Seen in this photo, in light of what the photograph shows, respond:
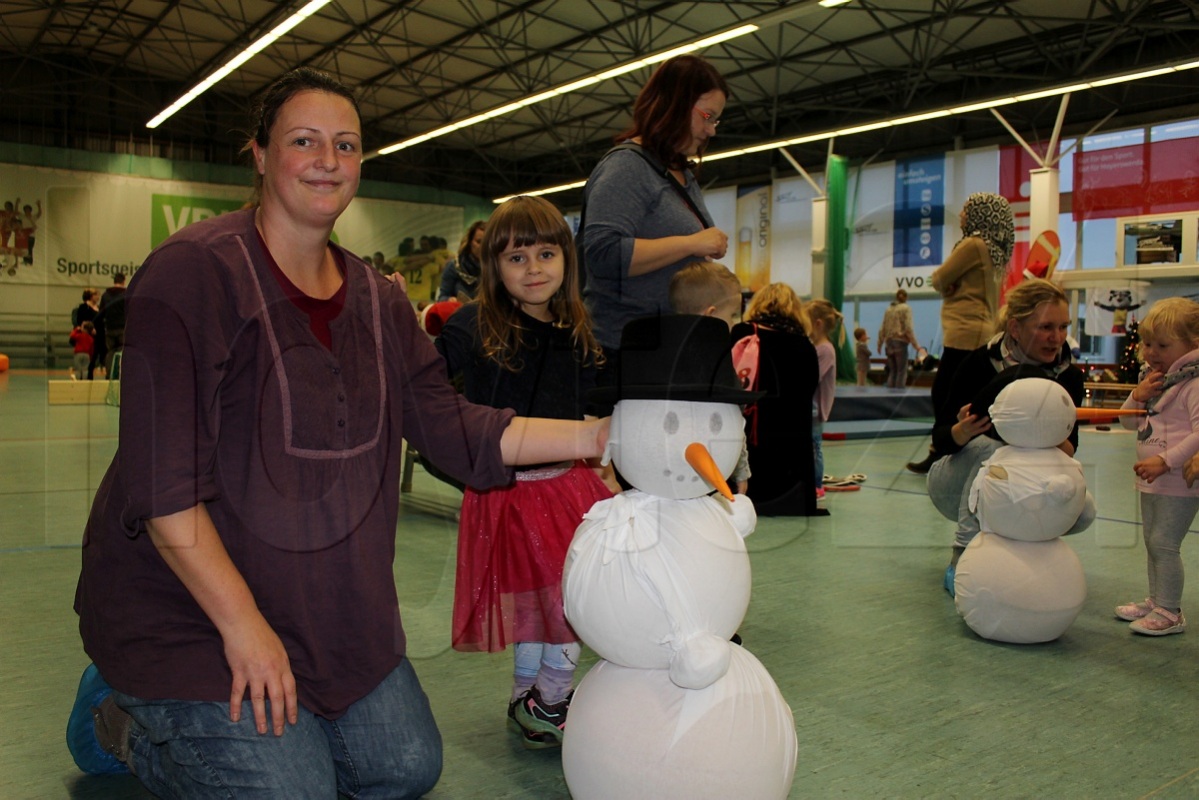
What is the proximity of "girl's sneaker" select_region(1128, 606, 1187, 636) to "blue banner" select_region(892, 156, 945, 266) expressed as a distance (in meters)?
10.3

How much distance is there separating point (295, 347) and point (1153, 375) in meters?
2.46

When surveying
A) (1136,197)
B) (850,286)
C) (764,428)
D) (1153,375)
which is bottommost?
Answer: (764,428)

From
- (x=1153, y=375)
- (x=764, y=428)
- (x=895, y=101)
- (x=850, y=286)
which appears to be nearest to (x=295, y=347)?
(x=1153, y=375)

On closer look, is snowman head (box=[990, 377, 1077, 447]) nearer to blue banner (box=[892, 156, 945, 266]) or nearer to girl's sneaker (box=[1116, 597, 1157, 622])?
girl's sneaker (box=[1116, 597, 1157, 622])

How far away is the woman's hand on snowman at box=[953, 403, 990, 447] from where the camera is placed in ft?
9.31

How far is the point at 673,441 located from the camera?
124 cm

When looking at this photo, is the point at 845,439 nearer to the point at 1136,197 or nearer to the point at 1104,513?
the point at 1104,513

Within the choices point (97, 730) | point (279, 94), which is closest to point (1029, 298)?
point (279, 94)

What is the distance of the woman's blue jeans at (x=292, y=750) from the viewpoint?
1181 millimetres

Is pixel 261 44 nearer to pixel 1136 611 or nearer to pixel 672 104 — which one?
pixel 672 104

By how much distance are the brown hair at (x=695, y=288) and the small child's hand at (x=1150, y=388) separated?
1.47 metres

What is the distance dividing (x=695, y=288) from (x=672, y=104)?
0.39m

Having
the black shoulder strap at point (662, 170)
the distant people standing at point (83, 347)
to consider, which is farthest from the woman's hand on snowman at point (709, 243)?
the distant people standing at point (83, 347)

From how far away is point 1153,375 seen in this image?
2.61 metres
